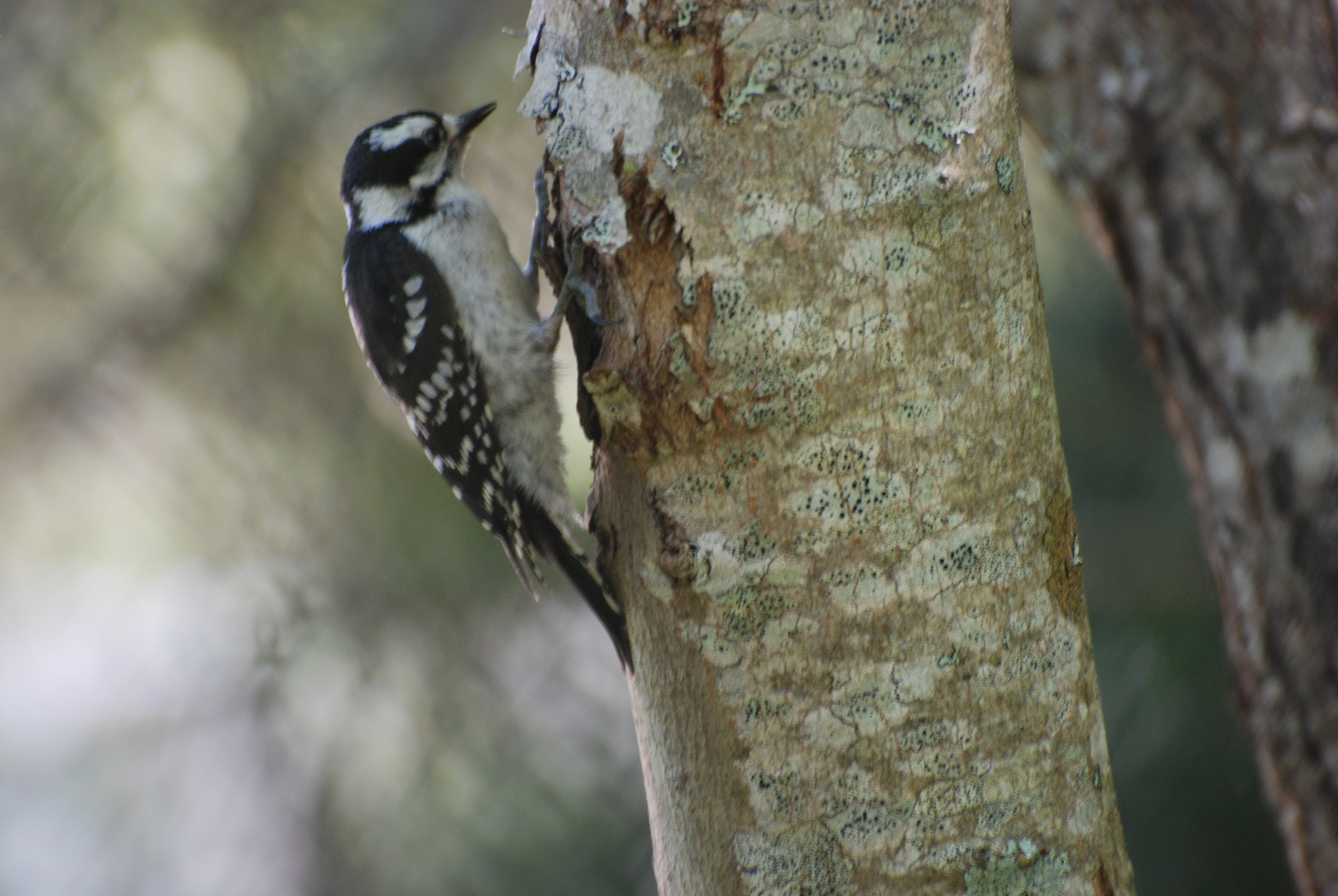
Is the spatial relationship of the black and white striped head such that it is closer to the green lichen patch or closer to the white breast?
the white breast

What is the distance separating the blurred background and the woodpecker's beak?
0.68 feet

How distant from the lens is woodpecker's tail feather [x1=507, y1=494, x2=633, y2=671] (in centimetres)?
131

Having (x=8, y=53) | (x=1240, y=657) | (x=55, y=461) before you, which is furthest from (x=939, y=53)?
(x=55, y=461)

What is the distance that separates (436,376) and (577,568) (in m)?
0.49

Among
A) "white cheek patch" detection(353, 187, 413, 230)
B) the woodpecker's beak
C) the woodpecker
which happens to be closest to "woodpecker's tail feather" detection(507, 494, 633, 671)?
the woodpecker

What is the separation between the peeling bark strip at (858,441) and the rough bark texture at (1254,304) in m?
0.70

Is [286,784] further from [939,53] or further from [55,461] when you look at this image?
[939,53]

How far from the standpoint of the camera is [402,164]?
1.98 metres

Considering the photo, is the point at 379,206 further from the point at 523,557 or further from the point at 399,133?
the point at 523,557

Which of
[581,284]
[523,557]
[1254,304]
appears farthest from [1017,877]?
[523,557]

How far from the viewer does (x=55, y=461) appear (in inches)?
84.4

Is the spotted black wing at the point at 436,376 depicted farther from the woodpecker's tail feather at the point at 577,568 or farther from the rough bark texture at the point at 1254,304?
the rough bark texture at the point at 1254,304

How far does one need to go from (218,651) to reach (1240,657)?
79.2 inches

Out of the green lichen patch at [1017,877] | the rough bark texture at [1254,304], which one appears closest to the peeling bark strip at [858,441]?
the green lichen patch at [1017,877]
